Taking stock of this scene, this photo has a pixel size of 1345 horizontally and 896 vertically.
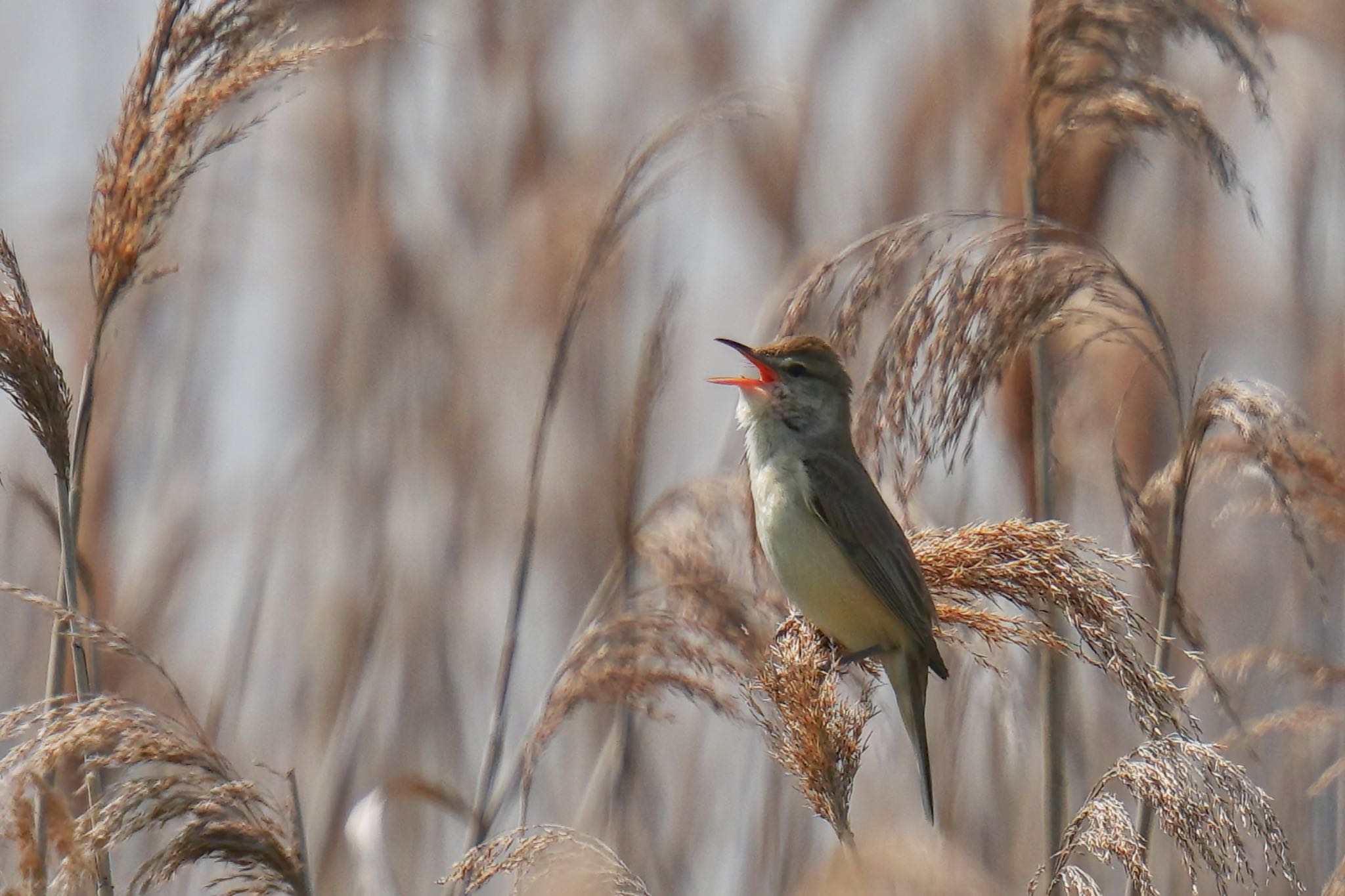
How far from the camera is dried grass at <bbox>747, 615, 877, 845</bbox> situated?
2.38 meters

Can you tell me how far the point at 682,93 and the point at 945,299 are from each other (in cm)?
159

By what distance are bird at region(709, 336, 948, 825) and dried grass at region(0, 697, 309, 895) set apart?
1.45m

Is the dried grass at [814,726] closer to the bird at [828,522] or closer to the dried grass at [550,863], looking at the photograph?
the dried grass at [550,863]

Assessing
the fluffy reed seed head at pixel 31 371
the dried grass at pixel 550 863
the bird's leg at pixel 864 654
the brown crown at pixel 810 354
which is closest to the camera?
the fluffy reed seed head at pixel 31 371

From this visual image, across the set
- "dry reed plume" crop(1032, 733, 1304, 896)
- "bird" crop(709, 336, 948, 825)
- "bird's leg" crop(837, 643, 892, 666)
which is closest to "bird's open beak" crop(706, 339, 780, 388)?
"bird" crop(709, 336, 948, 825)

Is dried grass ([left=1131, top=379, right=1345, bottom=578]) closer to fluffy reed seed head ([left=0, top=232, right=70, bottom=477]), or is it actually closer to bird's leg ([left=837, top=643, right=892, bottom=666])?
bird's leg ([left=837, top=643, right=892, bottom=666])

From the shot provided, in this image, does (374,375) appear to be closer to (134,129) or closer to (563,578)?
(563,578)

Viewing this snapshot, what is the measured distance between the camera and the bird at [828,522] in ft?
10.9

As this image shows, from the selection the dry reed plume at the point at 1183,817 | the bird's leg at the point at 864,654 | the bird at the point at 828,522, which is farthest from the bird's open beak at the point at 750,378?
the dry reed plume at the point at 1183,817

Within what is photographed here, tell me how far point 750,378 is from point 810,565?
47 cm

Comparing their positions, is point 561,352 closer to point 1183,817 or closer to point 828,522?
point 828,522

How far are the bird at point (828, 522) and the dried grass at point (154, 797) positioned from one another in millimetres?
1453

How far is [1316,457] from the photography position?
3.09 meters

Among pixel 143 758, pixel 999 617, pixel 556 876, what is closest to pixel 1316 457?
pixel 999 617
